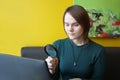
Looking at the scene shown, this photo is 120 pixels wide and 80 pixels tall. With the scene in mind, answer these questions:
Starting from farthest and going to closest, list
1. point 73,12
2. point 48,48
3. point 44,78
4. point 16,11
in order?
1. point 16,11
2. point 73,12
3. point 48,48
4. point 44,78

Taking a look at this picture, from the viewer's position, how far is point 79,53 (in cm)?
147

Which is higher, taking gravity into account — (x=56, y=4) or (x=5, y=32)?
(x=56, y=4)

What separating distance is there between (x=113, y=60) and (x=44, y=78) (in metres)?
1.23

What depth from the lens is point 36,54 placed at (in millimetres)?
1963

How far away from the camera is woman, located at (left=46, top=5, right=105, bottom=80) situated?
1370 mm

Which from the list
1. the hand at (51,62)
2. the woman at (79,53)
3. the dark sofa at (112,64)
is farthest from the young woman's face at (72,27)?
the dark sofa at (112,64)

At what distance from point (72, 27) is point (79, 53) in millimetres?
211

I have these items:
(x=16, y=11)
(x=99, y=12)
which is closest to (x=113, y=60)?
(x=99, y=12)

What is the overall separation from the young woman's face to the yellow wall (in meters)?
0.60

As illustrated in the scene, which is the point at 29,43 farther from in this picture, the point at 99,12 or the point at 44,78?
the point at 44,78

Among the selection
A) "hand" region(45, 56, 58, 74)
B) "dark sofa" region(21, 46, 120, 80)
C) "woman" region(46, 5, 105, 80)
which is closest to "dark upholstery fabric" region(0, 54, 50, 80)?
"hand" region(45, 56, 58, 74)

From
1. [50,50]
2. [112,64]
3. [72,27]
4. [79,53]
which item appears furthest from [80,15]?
[112,64]

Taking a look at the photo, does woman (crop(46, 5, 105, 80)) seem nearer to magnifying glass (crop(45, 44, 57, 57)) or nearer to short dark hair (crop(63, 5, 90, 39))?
short dark hair (crop(63, 5, 90, 39))

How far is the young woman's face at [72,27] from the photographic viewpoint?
1349 millimetres
